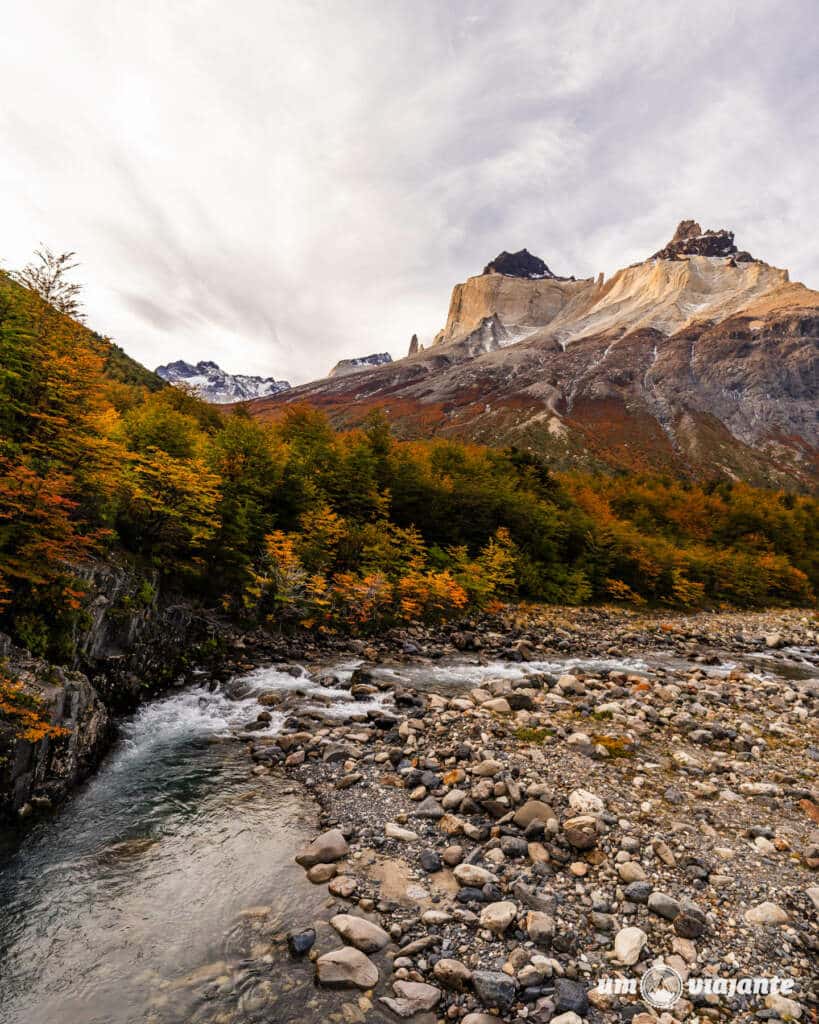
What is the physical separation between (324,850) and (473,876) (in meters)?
2.48

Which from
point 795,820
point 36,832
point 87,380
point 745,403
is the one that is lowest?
point 795,820

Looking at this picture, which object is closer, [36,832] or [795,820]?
[36,832]

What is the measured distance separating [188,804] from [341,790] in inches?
116

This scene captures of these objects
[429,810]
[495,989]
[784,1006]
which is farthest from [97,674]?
[784,1006]

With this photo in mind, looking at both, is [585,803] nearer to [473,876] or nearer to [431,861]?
[473,876]

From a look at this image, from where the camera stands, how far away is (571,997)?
16.9 ft

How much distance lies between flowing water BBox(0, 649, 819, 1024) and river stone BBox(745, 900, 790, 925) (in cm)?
557

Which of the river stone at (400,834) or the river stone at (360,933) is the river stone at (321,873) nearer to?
the river stone at (360,933)

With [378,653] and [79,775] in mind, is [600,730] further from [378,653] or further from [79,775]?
[79,775]

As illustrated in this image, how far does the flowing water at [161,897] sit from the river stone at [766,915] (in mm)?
5566

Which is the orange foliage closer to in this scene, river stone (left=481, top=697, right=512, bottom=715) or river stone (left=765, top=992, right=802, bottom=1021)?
river stone (left=481, top=697, right=512, bottom=715)

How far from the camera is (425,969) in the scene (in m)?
5.68

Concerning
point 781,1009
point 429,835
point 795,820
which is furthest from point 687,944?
point 795,820

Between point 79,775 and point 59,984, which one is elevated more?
point 79,775
